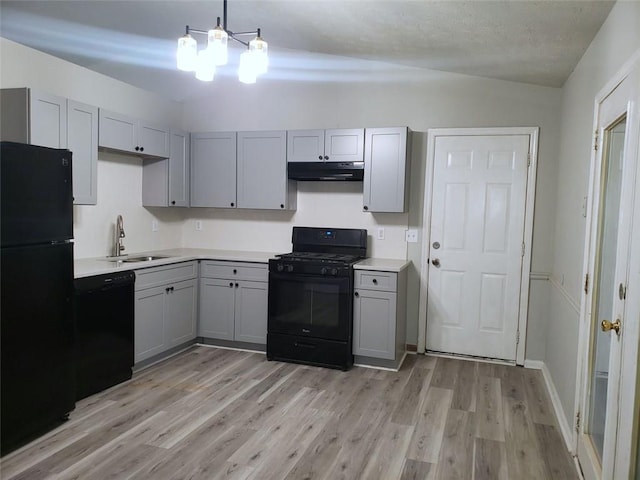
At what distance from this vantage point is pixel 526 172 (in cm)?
406

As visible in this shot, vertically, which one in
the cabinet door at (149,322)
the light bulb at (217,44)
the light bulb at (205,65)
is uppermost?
the light bulb at (217,44)

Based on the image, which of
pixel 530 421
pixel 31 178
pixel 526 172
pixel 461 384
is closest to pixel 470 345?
pixel 461 384

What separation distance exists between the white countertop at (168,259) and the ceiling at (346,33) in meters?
1.65

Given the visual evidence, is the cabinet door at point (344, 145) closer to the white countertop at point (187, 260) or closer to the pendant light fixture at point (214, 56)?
the white countertop at point (187, 260)

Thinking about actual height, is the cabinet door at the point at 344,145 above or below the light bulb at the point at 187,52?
below

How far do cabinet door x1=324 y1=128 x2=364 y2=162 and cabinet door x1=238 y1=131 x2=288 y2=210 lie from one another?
17.0 inches

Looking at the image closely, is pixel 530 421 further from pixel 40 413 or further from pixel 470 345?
pixel 40 413

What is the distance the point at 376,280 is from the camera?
3922 mm

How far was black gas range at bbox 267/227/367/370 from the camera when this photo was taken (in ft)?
13.0

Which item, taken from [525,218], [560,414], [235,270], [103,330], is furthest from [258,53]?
[560,414]

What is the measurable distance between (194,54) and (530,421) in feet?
9.95

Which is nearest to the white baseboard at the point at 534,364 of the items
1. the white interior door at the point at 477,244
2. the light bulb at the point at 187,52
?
the white interior door at the point at 477,244

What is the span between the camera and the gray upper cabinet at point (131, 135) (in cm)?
370

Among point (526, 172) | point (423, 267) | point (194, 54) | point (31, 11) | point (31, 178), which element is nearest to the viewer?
point (194, 54)
